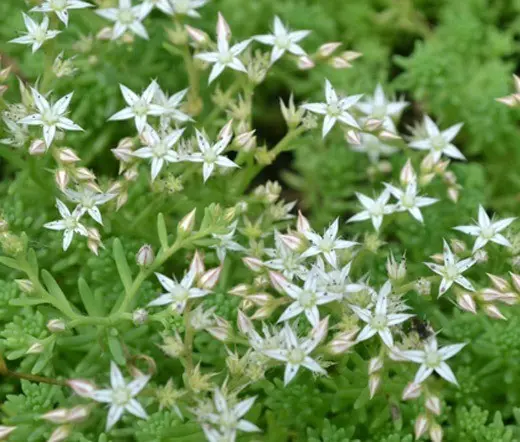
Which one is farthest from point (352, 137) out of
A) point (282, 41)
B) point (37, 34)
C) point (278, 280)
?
point (37, 34)

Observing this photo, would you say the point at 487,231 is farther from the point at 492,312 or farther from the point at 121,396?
the point at 121,396

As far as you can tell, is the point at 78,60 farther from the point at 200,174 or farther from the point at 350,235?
the point at 350,235

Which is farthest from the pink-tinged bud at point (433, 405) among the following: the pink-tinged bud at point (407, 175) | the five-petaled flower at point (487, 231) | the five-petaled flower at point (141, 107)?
the five-petaled flower at point (141, 107)

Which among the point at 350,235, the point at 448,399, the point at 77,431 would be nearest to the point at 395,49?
the point at 350,235

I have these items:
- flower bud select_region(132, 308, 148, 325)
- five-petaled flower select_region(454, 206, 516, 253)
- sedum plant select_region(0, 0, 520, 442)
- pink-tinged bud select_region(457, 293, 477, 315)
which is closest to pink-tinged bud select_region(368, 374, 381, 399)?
sedum plant select_region(0, 0, 520, 442)

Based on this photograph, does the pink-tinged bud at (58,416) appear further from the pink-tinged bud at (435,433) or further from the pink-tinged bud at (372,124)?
the pink-tinged bud at (372,124)

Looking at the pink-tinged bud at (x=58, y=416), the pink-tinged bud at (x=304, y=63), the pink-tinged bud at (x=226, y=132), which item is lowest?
the pink-tinged bud at (x=58, y=416)
